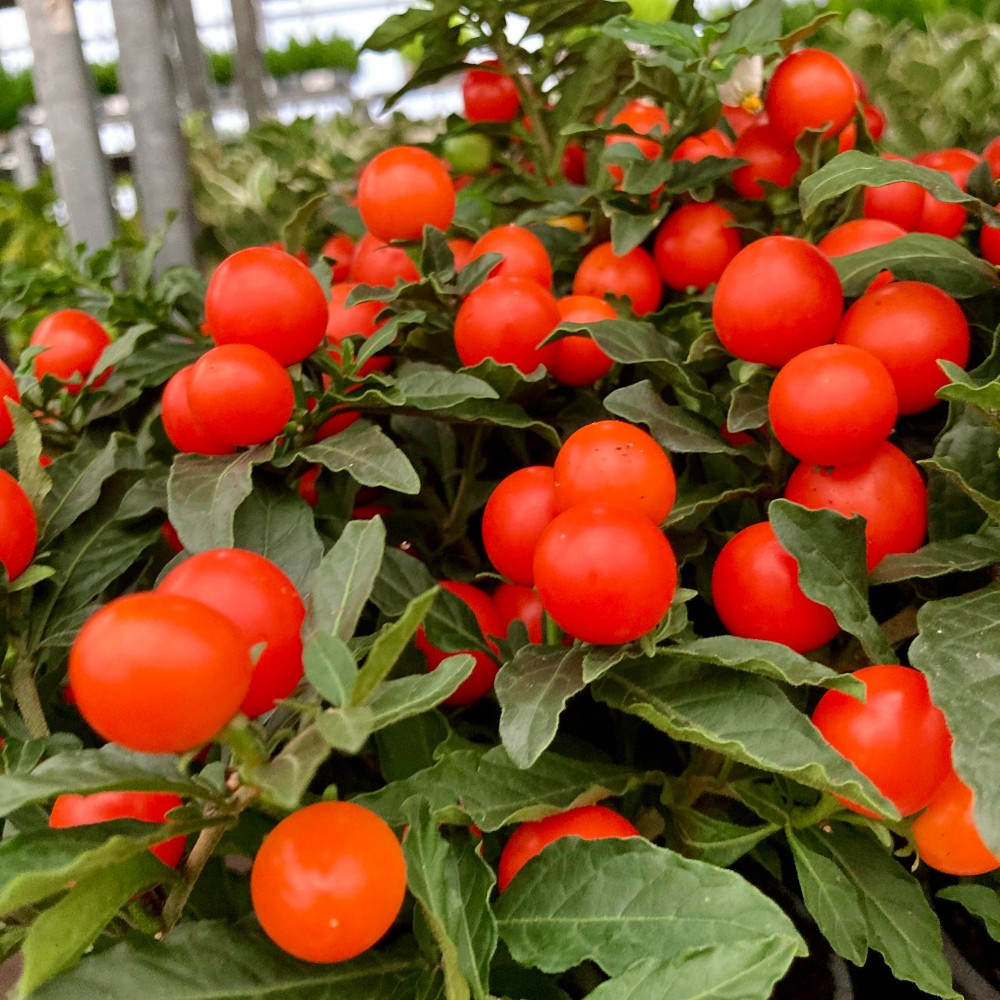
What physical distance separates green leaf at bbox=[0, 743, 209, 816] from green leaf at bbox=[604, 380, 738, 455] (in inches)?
10.9

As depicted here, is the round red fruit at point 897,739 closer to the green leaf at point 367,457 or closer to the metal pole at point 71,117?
the green leaf at point 367,457

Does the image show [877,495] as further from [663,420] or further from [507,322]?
[507,322]

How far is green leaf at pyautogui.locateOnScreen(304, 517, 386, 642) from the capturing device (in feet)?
1.06

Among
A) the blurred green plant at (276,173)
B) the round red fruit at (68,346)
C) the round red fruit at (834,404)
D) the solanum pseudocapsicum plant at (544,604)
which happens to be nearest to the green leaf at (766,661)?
the solanum pseudocapsicum plant at (544,604)

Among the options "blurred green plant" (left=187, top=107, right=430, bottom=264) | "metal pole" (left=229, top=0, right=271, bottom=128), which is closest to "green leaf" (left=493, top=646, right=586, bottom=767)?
"blurred green plant" (left=187, top=107, right=430, bottom=264)

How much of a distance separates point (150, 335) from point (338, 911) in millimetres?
542

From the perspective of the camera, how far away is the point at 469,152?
0.85 m

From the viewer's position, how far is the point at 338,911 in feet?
0.93

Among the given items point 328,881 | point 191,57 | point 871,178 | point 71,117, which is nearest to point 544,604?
point 328,881

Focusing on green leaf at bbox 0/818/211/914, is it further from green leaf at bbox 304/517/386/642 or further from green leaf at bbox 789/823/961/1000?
green leaf at bbox 789/823/961/1000

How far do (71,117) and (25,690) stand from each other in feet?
2.20

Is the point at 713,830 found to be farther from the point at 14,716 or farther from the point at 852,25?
the point at 852,25

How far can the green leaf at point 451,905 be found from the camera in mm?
322

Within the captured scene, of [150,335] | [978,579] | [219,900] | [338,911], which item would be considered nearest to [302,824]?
[338,911]
